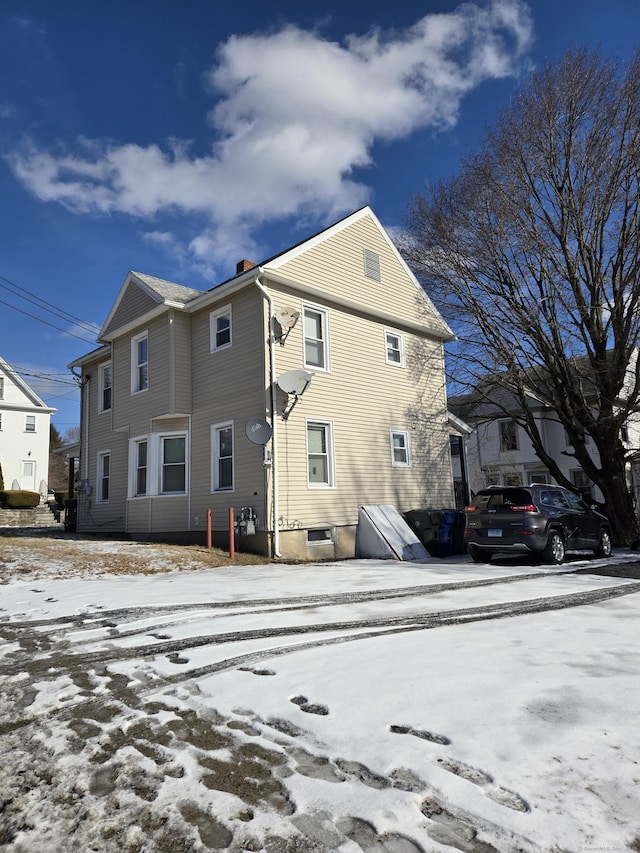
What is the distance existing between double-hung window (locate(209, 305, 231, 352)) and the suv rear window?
7340 millimetres

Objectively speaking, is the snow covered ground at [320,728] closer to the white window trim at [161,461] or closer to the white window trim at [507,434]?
the white window trim at [161,461]

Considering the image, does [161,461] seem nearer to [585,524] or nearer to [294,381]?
[294,381]

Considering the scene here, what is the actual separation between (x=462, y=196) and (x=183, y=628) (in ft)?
50.8

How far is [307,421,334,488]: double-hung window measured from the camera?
13938mm

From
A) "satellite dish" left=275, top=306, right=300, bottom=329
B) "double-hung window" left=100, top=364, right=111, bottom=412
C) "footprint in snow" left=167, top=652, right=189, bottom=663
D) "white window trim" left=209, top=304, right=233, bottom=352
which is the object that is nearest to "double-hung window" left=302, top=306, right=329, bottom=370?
"satellite dish" left=275, top=306, right=300, bottom=329

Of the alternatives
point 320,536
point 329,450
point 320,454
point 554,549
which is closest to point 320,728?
point 554,549

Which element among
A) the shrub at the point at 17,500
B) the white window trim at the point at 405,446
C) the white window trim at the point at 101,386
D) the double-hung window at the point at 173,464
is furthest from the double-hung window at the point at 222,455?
the shrub at the point at 17,500

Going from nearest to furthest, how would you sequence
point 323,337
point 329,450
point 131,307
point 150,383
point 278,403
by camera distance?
point 278,403, point 329,450, point 323,337, point 150,383, point 131,307

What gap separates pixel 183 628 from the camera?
564 cm

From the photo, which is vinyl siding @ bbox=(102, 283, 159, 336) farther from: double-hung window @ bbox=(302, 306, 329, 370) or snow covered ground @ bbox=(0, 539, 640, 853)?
snow covered ground @ bbox=(0, 539, 640, 853)

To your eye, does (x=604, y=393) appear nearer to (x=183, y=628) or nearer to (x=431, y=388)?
(x=431, y=388)

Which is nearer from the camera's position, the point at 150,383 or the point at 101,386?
the point at 150,383

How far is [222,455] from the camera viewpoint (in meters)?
14.1

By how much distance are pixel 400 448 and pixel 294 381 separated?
506 centimetres
